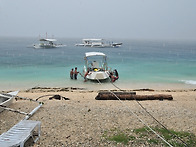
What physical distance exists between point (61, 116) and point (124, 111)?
242 cm

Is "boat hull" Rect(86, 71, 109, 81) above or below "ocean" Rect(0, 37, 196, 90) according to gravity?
above

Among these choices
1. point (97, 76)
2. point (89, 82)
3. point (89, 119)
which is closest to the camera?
point (89, 119)

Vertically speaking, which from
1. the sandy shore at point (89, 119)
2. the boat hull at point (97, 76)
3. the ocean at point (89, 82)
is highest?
the sandy shore at point (89, 119)

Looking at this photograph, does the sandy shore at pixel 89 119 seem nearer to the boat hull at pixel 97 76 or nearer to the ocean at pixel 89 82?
the ocean at pixel 89 82

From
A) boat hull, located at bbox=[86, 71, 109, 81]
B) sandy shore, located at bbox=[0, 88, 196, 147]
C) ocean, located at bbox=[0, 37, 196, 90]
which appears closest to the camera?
sandy shore, located at bbox=[0, 88, 196, 147]

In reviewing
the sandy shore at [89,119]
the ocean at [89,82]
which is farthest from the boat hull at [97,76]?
the sandy shore at [89,119]

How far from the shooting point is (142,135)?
5695 millimetres

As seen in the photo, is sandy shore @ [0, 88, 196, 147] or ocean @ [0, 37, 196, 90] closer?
sandy shore @ [0, 88, 196, 147]

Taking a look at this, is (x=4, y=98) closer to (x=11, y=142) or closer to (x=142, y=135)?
(x=11, y=142)

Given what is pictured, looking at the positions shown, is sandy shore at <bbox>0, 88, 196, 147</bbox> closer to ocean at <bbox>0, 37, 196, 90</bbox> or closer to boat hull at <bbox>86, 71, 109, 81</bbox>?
ocean at <bbox>0, 37, 196, 90</bbox>

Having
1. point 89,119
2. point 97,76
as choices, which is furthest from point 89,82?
point 89,119

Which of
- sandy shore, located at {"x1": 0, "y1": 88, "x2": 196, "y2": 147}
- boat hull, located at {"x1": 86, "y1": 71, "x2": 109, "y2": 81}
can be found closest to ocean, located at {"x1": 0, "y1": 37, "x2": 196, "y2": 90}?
boat hull, located at {"x1": 86, "y1": 71, "x2": 109, "y2": 81}

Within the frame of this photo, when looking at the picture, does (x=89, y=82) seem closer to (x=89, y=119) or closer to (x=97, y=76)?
(x=97, y=76)

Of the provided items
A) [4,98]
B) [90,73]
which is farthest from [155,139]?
[90,73]
